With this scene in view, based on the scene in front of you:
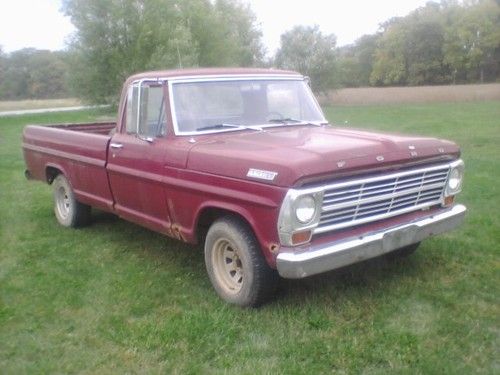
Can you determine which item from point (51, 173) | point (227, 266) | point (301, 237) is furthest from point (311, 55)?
point (301, 237)

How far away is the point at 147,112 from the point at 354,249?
240 centimetres

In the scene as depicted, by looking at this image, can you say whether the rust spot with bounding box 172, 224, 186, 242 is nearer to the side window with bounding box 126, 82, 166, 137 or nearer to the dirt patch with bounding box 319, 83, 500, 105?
the side window with bounding box 126, 82, 166, 137

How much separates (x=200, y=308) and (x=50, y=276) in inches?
67.8

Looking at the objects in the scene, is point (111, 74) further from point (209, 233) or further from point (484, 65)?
point (484, 65)

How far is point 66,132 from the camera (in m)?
6.59

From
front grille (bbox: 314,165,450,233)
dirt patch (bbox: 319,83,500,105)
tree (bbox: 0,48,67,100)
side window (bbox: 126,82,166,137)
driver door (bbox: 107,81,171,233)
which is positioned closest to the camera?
front grille (bbox: 314,165,450,233)

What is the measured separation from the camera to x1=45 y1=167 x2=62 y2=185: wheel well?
23.3 feet

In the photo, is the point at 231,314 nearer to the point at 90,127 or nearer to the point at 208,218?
the point at 208,218

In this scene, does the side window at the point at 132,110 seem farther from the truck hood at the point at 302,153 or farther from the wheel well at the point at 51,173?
the wheel well at the point at 51,173

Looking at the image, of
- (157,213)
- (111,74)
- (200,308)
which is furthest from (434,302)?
(111,74)

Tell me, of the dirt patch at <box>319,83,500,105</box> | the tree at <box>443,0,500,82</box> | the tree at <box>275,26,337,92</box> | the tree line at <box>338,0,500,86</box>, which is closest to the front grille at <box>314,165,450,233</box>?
the dirt patch at <box>319,83,500,105</box>

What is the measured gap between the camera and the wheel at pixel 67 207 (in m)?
6.82

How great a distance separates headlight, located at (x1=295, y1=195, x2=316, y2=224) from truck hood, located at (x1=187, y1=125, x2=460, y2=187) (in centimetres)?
12

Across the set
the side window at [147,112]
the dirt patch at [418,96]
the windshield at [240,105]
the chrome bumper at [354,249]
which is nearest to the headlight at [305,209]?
the chrome bumper at [354,249]
